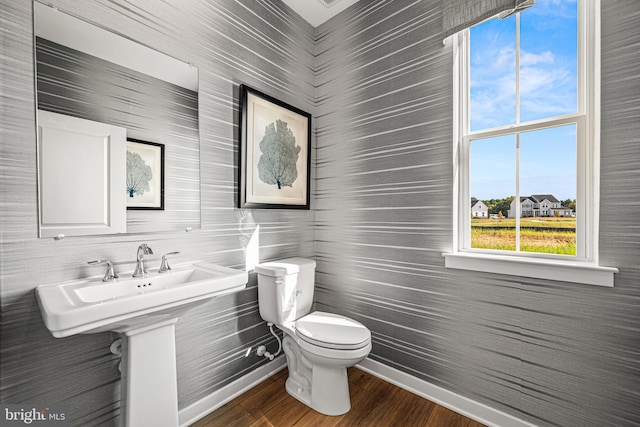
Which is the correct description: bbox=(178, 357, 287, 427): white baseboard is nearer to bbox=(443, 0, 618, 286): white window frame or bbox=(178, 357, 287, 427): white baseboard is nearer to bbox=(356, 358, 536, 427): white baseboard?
bbox=(356, 358, 536, 427): white baseboard

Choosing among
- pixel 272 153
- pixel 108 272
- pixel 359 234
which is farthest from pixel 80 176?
pixel 359 234

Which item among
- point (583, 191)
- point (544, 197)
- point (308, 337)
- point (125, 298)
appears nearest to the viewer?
point (125, 298)

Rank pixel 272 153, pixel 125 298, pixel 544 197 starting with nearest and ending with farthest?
1. pixel 125 298
2. pixel 544 197
3. pixel 272 153

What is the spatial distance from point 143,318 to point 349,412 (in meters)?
1.26

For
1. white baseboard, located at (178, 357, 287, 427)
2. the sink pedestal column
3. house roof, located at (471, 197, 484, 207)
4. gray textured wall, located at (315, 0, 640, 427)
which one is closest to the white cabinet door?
the sink pedestal column

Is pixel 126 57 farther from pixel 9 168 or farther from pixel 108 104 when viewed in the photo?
pixel 9 168

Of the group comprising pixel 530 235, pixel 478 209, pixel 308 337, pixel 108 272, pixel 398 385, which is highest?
pixel 478 209

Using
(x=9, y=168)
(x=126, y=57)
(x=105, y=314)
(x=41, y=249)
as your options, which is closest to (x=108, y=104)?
(x=126, y=57)

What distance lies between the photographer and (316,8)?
2.10 meters

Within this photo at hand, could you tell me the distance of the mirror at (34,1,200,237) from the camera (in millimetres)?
1098

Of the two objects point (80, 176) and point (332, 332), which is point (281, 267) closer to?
point (332, 332)

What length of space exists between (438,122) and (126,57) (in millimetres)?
1708

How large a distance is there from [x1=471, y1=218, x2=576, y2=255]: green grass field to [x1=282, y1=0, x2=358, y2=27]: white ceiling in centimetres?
186

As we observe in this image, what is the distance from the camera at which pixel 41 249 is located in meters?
1.07
